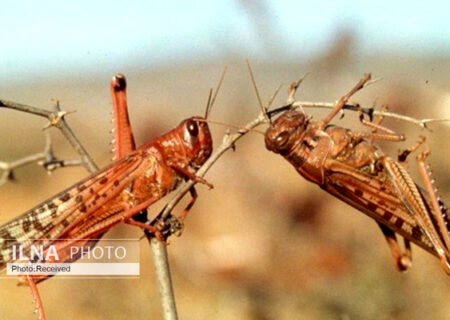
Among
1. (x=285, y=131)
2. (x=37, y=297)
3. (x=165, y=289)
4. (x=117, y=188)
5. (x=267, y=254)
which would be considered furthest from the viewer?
(x=267, y=254)

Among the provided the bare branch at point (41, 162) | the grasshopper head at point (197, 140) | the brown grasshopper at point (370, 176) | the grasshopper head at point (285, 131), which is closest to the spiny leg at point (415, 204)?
the brown grasshopper at point (370, 176)

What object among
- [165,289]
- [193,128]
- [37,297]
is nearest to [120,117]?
[193,128]

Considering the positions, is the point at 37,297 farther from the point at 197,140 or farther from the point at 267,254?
the point at 267,254

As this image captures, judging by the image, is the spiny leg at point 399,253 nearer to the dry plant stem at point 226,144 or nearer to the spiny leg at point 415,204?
the spiny leg at point 415,204

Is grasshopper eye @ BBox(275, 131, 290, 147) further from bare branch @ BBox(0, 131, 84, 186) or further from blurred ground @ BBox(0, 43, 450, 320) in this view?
Answer: blurred ground @ BBox(0, 43, 450, 320)

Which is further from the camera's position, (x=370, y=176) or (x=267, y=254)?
(x=267, y=254)

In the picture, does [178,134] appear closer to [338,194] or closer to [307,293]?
[338,194]
